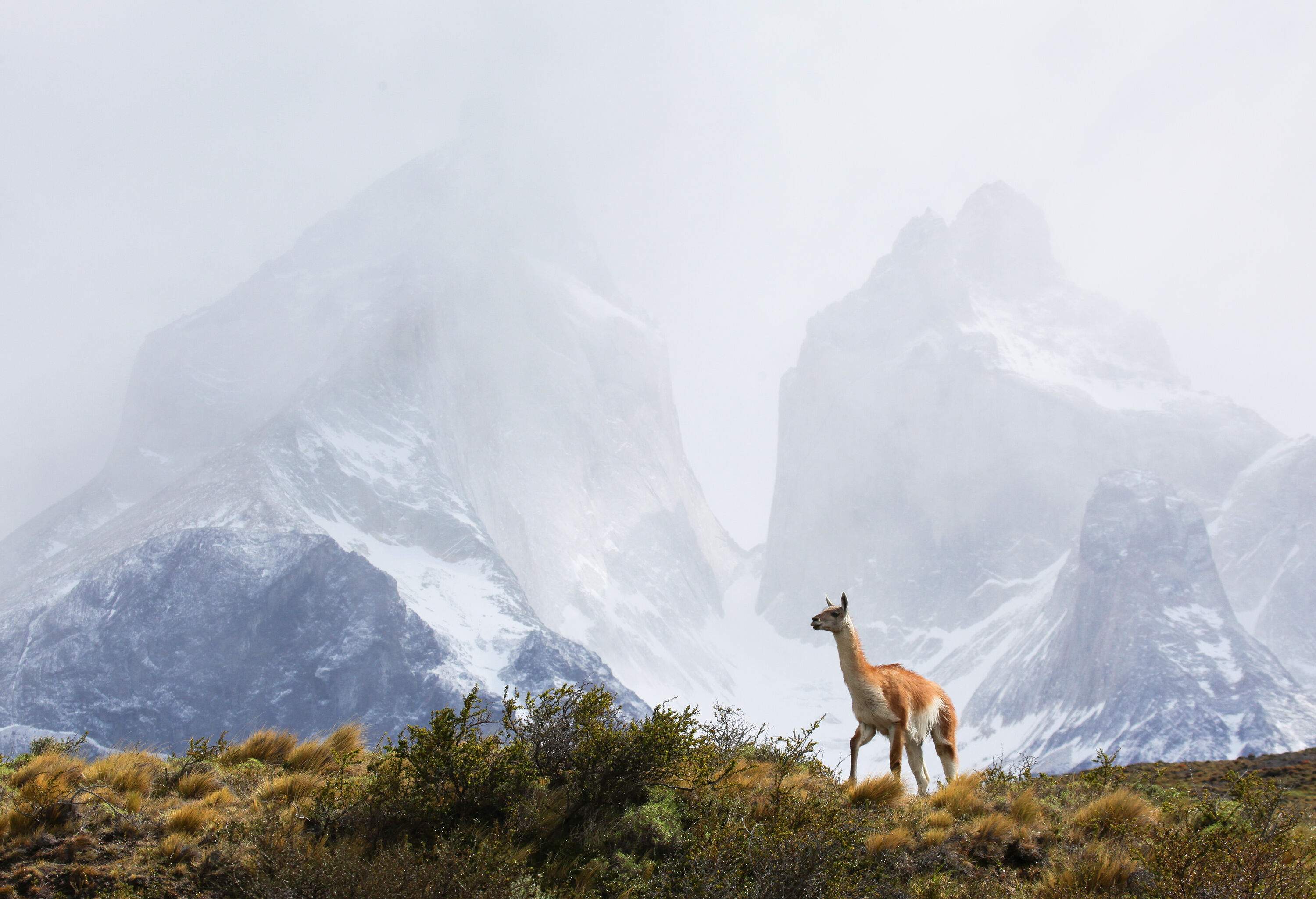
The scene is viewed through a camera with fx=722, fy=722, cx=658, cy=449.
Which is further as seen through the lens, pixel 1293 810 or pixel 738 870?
pixel 1293 810

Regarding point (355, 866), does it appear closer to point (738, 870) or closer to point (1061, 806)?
point (738, 870)

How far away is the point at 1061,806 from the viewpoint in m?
8.71

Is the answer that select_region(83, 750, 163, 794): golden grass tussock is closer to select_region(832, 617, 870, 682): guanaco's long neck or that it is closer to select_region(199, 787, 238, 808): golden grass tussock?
select_region(199, 787, 238, 808): golden grass tussock

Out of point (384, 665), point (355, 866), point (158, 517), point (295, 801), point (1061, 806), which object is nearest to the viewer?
point (355, 866)

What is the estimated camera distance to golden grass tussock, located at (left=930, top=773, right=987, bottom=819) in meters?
8.29

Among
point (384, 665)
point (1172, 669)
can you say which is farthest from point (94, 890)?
point (1172, 669)

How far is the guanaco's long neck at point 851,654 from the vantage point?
9648 mm

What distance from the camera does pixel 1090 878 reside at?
6371 millimetres

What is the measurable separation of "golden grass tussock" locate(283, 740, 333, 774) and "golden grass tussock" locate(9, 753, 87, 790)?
2.27 meters

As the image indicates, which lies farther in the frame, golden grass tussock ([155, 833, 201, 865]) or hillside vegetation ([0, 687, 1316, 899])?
golden grass tussock ([155, 833, 201, 865])

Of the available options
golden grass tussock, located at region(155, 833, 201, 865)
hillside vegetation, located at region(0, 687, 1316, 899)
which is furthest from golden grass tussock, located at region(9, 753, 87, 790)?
golden grass tussock, located at region(155, 833, 201, 865)

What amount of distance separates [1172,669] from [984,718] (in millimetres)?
48743

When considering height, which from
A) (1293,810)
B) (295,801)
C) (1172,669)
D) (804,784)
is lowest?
(295,801)

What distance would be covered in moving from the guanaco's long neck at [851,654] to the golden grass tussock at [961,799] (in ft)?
5.44
